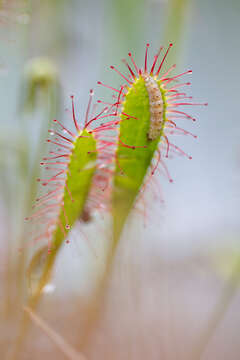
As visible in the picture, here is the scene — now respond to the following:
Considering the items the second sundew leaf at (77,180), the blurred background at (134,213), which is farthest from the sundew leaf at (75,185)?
the blurred background at (134,213)

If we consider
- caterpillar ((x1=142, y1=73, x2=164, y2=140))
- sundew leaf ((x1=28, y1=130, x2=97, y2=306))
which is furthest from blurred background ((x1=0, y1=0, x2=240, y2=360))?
caterpillar ((x1=142, y1=73, x2=164, y2=140))

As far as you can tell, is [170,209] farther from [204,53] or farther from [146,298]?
[204,53]

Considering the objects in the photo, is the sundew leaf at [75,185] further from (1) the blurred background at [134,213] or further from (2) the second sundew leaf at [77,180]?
(1) the blurred background at [134,213]

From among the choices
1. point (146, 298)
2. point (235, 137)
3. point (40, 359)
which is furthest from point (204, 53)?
point (40, 359)

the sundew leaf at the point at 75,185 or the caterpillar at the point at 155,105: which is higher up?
the caterpillar at the point at 155,105

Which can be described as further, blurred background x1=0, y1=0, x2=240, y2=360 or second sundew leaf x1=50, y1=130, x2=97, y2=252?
blurred background x1=0, y1=0, x2=240, y2=360

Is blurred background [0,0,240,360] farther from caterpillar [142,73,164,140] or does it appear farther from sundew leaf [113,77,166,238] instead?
caterpillar [142,73,164,140]

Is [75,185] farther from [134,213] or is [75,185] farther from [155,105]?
[134,213]
